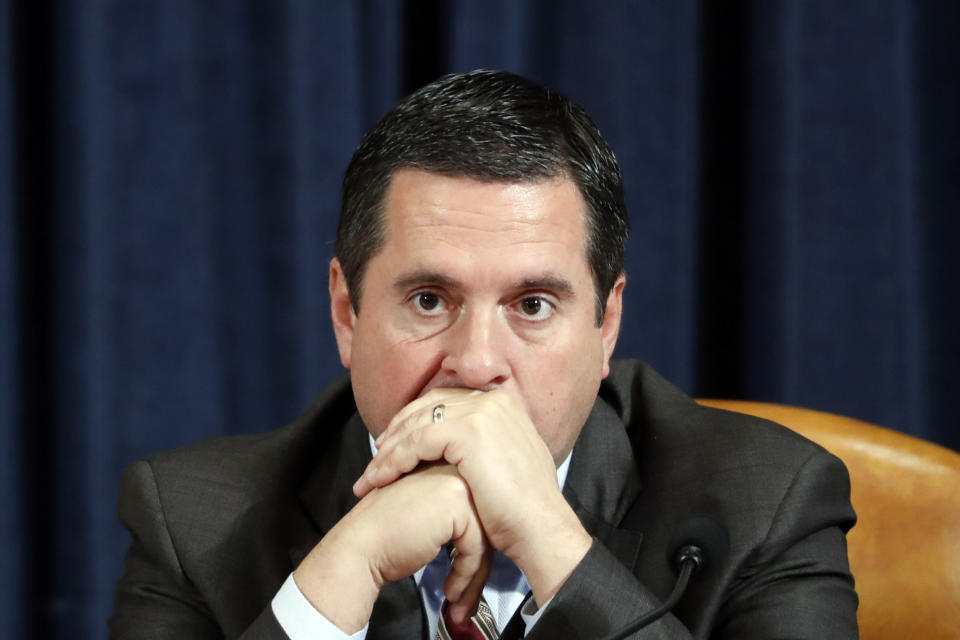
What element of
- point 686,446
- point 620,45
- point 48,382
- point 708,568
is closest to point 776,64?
point 620,45

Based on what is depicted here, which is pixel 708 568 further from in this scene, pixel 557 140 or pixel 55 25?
pixel 55 25

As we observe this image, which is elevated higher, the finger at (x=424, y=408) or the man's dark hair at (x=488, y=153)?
the man's dark hair at (x=488, y=153)

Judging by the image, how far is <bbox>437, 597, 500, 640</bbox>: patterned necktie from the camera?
144cm

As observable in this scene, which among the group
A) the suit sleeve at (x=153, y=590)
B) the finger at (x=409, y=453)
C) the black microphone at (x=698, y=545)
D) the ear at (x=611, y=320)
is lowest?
the suit sleeve at (x=153, y=590)

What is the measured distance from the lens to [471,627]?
4.75 feet

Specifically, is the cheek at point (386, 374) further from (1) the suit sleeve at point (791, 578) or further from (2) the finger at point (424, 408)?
(1) the suit sleeve at point (791, 578)

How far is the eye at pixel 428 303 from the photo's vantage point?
1468mm

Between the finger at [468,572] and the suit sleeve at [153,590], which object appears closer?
the finger at [468,572]

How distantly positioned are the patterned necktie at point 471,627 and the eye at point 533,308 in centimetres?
38

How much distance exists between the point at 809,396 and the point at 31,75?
1.95 m

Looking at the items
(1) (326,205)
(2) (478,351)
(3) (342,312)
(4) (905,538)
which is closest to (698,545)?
(2) (478,351)

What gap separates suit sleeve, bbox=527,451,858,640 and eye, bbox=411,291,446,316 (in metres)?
0.36

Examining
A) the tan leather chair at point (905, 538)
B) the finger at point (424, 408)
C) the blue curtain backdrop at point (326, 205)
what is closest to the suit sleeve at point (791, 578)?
the tan leather chair at point (905, 538)

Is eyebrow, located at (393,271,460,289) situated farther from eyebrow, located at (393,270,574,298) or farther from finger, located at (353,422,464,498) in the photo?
finger, located at (353,422,464,498)
